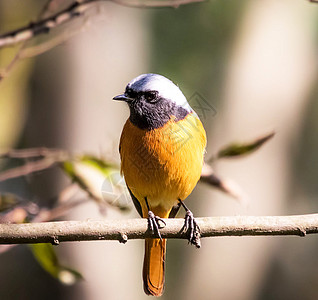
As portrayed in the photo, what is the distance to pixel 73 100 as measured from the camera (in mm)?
6875

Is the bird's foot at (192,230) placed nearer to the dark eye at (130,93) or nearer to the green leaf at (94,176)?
the green leaf at (94,176)

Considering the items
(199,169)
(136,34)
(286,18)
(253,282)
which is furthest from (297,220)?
(286,18)

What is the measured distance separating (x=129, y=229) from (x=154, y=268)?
140cm

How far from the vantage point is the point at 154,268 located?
4293mm

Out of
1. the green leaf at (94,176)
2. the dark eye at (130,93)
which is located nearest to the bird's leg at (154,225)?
the green leaf at (94,176)

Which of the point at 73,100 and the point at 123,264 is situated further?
the point at 123,264

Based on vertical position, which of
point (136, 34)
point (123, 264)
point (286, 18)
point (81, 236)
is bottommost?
point (123, 264)

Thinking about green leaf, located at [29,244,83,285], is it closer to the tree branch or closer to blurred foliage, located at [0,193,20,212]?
blurred foliage, located at [0,193,20,212]

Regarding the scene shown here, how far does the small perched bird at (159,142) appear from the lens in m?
3.78

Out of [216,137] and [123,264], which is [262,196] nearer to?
[216,137]

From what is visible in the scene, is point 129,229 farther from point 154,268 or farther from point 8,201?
point 154,268

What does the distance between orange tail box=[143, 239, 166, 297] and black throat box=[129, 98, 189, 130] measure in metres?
0.99

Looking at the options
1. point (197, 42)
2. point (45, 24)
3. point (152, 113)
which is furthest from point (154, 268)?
point (197, 42)

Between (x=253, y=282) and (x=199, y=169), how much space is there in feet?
19.3
